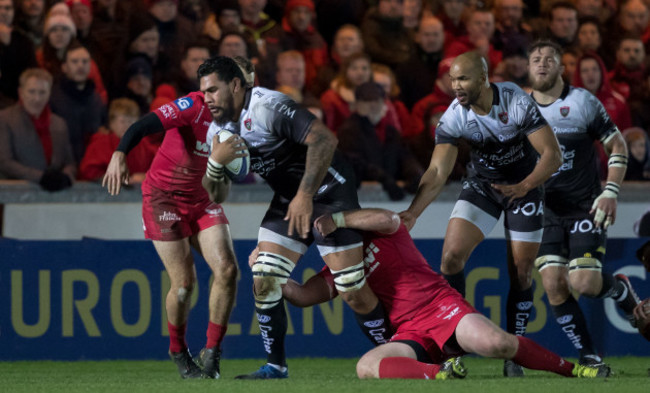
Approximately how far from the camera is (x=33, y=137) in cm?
1007

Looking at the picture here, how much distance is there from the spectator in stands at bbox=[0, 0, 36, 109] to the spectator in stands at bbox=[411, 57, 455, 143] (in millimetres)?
3628

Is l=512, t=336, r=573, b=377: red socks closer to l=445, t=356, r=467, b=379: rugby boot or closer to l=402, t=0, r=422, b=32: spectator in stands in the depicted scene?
l=445, t=356, r=467, b=379: rugby boot

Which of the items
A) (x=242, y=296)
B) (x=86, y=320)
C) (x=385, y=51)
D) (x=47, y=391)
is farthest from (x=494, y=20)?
(x=47, y=391)

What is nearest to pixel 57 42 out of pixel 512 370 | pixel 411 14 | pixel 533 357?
pixel 411 14

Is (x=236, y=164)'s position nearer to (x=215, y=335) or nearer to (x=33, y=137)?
(x=215, y=335)

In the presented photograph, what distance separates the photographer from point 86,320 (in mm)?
9484

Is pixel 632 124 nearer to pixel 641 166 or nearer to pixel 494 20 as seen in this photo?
pixel 641 166

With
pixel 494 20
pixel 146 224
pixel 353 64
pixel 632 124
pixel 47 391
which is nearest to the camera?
pixel 47 391

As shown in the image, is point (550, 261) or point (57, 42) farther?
point (57, 42)

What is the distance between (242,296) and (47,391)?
3269mm

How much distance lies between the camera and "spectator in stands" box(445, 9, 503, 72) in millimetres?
12664

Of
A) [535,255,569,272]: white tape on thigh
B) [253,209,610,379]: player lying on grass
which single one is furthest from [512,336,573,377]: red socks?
[535,255,569,272]: white tape on thigh

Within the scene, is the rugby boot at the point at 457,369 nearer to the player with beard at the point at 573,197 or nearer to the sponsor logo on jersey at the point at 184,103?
the player with beard at the point at 573,197

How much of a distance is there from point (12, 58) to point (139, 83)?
1.17m
